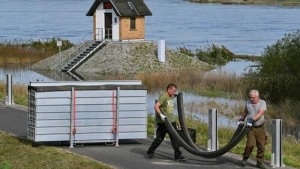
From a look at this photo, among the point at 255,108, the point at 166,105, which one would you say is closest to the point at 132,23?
the point at 166,105

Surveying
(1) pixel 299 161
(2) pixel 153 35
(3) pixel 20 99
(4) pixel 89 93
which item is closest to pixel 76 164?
(4) pixel 89 93

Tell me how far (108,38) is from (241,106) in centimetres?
2989

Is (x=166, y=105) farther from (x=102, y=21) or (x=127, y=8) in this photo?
(x=102, y=21)

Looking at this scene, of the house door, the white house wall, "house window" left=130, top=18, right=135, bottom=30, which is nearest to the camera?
the white house wall

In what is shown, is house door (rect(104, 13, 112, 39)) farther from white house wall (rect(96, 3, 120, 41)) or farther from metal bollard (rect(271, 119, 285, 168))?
metal bollard (rect(271, 119, 285, 168))

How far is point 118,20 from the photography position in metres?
65.1

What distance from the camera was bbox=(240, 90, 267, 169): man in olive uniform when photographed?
53.5 feet

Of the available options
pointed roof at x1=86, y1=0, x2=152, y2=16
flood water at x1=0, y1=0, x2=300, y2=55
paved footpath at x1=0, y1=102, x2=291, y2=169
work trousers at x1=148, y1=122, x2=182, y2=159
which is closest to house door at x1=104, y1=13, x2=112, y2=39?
pointed roof at x1=86, y1=0, x2=152, y2=16

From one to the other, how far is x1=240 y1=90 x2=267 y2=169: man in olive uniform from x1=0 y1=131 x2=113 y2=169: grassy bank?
292cm

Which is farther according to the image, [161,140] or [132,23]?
[132,23]

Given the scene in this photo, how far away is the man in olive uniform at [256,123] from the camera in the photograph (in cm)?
1631

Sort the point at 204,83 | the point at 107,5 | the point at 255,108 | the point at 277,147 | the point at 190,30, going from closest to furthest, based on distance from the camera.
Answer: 1. the point at 255,108
2. the point at 277,147
3. the point at 204,83
4. the point at 107,5
5. the point at 190,30

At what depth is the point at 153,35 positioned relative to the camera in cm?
10031

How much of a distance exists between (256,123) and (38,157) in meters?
4.82
